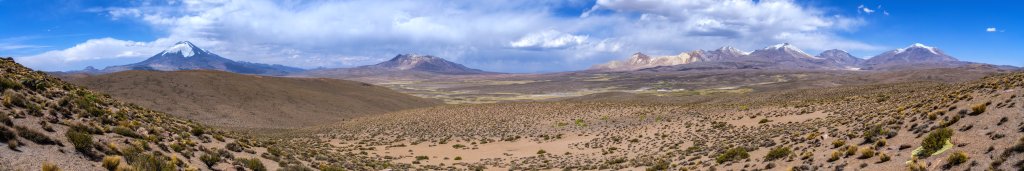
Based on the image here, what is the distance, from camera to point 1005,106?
16.7m

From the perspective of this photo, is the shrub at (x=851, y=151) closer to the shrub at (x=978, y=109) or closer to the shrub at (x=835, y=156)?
the shrub at (x=835, y=156)

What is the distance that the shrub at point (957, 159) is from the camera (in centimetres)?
1238

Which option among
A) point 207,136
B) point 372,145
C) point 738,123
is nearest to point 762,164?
point 738,123

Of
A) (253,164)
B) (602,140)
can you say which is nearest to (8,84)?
(253,164)

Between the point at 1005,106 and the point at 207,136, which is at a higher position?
the point at 1005,106

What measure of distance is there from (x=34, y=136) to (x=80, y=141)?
0.87 meters

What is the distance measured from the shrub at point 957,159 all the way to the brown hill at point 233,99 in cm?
5717

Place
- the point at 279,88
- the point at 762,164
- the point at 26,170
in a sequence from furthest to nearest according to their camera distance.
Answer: the point at 279,88, the point at 762,164, the point at 26,170

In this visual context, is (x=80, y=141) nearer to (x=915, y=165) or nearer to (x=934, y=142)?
(x=915, y=165)

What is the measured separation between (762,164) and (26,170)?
1985 cm

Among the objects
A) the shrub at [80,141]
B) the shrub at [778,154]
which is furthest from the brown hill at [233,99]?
the shrub at [778,154]

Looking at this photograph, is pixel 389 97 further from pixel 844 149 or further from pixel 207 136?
pixel 844 149

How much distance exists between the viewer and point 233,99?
2859 inches

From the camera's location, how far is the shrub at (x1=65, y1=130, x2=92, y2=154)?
12.3 metres
